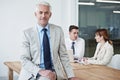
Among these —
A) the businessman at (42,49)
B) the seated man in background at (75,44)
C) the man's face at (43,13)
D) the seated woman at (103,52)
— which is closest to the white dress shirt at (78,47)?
the seated man in background at (75,44)

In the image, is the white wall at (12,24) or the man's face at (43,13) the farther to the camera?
the white wall at (12,24)

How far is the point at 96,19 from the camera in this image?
17.0 feet

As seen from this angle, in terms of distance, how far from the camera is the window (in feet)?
17.0

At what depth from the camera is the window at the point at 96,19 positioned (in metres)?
5.17

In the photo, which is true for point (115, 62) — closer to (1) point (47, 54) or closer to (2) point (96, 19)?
(1) point (47, 54)

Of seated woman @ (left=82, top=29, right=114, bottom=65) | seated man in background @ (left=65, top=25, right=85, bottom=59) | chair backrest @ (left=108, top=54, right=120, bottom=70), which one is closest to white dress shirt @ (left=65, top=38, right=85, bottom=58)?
seated man in background @ (left=65, top=25, right=85, bottom=59)

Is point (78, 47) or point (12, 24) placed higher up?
point (12, 24)

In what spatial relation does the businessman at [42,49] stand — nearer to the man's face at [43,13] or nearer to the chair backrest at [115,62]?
the man's face at [43,13]

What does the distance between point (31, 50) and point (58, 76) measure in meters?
0.32

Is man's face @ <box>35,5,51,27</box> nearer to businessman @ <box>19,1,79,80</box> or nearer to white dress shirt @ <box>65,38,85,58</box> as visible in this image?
businessman @ <box>19,1,79,80</box>

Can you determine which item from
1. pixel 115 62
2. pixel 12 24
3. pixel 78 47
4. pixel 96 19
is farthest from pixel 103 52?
pixel 12 24

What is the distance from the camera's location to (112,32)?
5191mm

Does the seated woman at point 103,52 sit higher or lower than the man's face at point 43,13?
lower

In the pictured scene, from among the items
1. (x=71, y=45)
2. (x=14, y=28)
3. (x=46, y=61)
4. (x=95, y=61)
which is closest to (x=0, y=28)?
(x=14, y=28)
